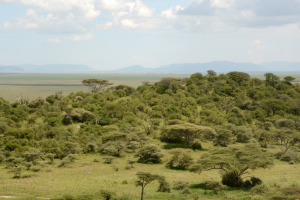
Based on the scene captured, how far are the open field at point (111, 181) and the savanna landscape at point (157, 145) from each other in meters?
0.09

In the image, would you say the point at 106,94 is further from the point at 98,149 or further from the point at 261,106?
the point at 261,106

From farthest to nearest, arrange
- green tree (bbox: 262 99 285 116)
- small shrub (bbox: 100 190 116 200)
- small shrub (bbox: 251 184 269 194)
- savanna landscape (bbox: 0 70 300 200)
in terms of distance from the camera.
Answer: green tree (bbox: 262 99 285 116)
savanna landscape (bbox: 0 70 300 200)
small shrub (bbox: 251 184 269 194)
small shrub (bbox: 100 190 116 200)

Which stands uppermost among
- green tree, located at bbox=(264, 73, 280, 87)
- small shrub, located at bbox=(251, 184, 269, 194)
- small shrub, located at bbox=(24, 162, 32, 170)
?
green tree, located at bbox=(264, 73, 280, 87)

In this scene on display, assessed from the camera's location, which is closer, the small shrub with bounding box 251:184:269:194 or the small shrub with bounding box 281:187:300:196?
the small shrub with bounding box 281:187:300:196

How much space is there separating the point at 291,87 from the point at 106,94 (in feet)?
174

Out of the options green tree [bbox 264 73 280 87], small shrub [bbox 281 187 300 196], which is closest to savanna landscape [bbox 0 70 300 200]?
small shrub [bbox 281 187 300 196]

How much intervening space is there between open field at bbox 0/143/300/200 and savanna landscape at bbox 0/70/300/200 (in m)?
0.09

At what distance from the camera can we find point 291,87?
80.7m

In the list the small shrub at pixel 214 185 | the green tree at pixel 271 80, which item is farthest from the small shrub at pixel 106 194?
the green tree at pixel 271 80

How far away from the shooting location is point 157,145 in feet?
135

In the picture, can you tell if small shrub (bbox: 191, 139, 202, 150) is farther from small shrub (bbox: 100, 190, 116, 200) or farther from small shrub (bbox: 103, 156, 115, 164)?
small shrub (bbox: 100, 190, 116, 200)

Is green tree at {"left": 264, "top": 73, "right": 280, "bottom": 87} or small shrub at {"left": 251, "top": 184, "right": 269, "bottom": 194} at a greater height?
green tree at {"left": 264, "top": 73, "right": 280, "bottom": 87}

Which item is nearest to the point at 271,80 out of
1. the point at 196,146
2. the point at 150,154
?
the point at 196,146

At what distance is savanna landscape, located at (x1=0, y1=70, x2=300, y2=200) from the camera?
23.2 meters
